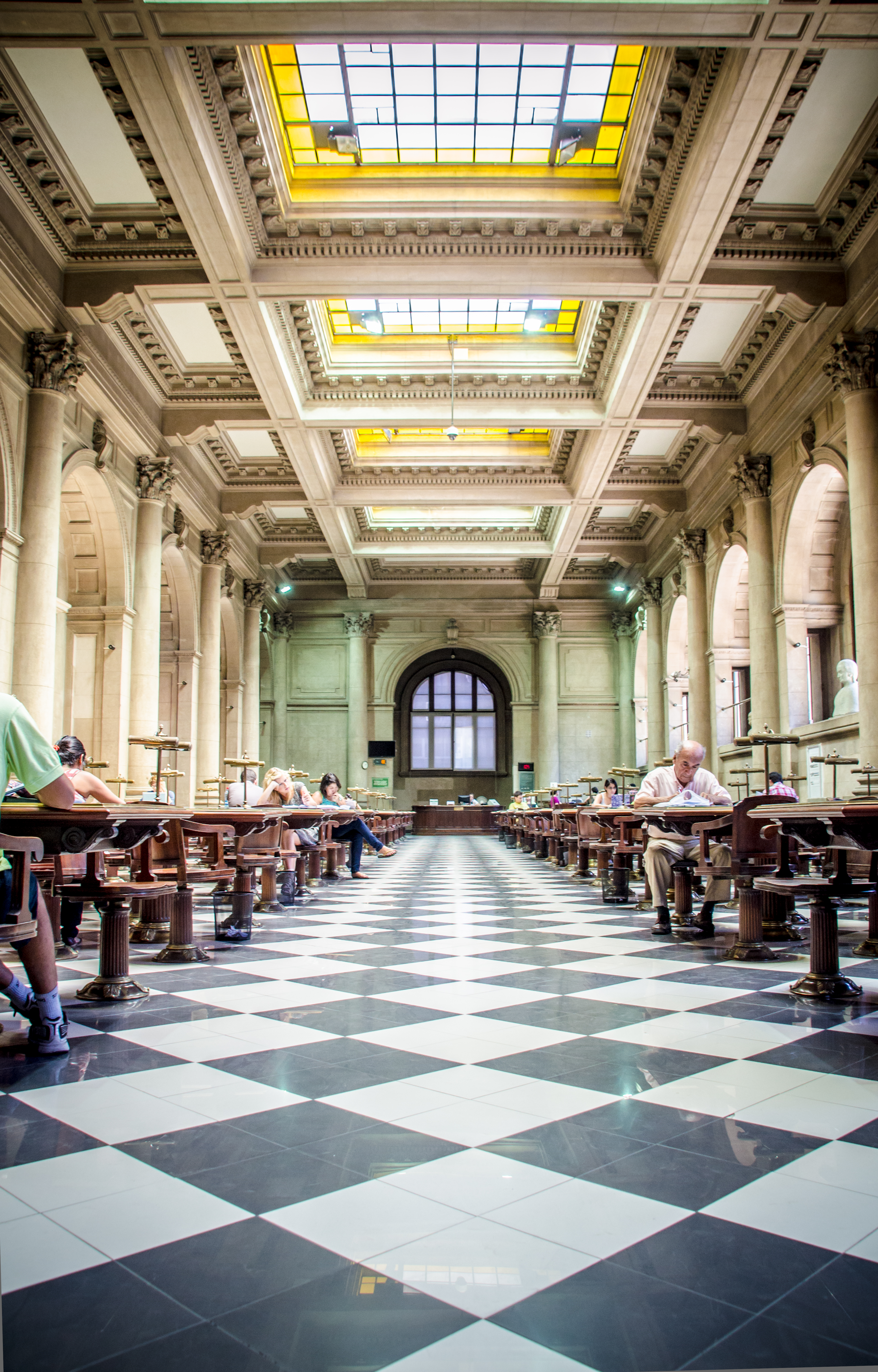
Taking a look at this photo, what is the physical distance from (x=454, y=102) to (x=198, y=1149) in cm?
940

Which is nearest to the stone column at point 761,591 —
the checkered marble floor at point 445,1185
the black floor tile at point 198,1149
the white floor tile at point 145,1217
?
the checkered marble floor at point 445,1185

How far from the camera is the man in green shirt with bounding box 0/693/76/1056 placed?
278 cm

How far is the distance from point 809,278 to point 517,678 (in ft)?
53.5

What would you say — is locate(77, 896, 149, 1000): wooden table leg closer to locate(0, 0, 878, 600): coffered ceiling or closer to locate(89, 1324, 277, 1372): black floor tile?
locate(89, 1324, 277, 1372): black floor tile

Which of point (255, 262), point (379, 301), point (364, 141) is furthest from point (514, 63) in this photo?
point (379, 301)

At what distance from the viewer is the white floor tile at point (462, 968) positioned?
4.24 meters

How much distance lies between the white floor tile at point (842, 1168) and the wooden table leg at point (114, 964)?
1.90 meters

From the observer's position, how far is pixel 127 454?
43.5ft

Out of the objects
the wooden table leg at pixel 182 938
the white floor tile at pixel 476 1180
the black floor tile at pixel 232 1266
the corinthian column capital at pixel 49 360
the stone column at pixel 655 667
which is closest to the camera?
the black floor tile at pixel 232 1266

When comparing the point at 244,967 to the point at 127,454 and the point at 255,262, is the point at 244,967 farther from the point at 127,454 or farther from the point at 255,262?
the point at 127,454

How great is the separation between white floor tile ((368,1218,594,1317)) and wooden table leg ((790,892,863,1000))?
2.45m

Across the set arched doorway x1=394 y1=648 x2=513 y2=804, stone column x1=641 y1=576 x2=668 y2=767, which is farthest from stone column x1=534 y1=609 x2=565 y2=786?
stone column x1=641 y1=576 x2=668 y2=767

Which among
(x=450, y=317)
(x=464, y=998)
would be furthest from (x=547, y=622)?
(x=464, y=998)

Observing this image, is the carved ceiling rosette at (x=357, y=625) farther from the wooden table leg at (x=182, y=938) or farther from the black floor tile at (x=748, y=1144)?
the black floor tile at (x=748, y=1144)
